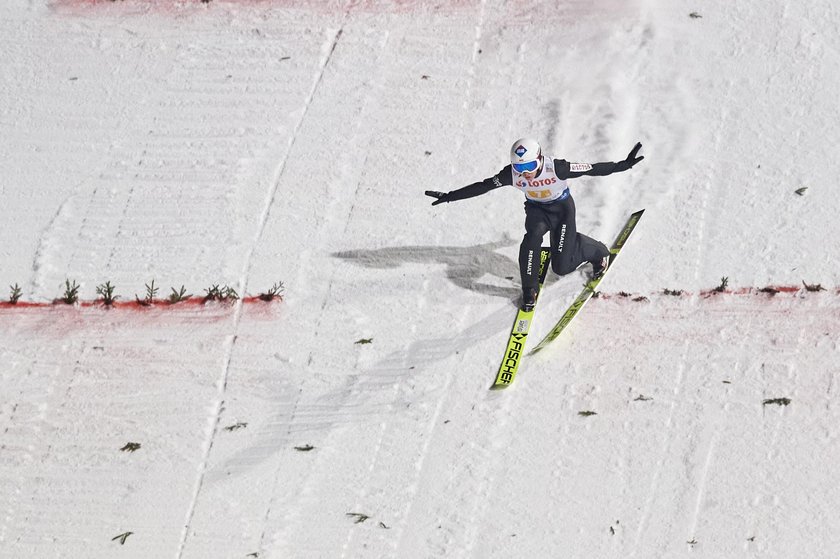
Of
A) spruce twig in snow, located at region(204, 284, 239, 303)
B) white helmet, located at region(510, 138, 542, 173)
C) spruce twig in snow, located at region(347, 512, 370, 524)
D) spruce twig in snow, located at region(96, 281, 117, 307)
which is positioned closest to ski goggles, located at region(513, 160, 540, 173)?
white helmet, located at region(510, 138, 542, 173)

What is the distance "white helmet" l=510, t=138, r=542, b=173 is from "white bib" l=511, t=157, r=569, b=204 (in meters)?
0.12

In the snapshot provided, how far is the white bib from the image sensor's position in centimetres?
899

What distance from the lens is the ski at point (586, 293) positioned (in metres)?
9.16

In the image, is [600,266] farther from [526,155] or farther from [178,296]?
[178,296]

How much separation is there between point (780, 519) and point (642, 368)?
4.94 ft

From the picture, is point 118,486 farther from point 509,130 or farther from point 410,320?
point 509,130

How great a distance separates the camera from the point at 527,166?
29.0ft

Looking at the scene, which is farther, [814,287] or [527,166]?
[814,287]

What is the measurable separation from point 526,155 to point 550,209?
59cm

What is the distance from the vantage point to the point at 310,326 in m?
9.49

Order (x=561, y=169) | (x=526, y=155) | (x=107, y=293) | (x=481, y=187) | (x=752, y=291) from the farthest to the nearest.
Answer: (x=107, y=293)
(x=752, y=291)
(x=481, y=187)
(x=561, y=169)
(x=526, y=155)

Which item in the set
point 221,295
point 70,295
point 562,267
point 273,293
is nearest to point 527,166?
point 562,267

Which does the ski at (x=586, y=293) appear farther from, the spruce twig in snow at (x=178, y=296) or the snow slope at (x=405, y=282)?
the spruce twig in snow at (x=178, y=296)

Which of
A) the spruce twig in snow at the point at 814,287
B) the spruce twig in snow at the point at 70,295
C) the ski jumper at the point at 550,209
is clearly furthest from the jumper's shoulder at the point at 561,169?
the spruce twig in snow at the point at 70,295
